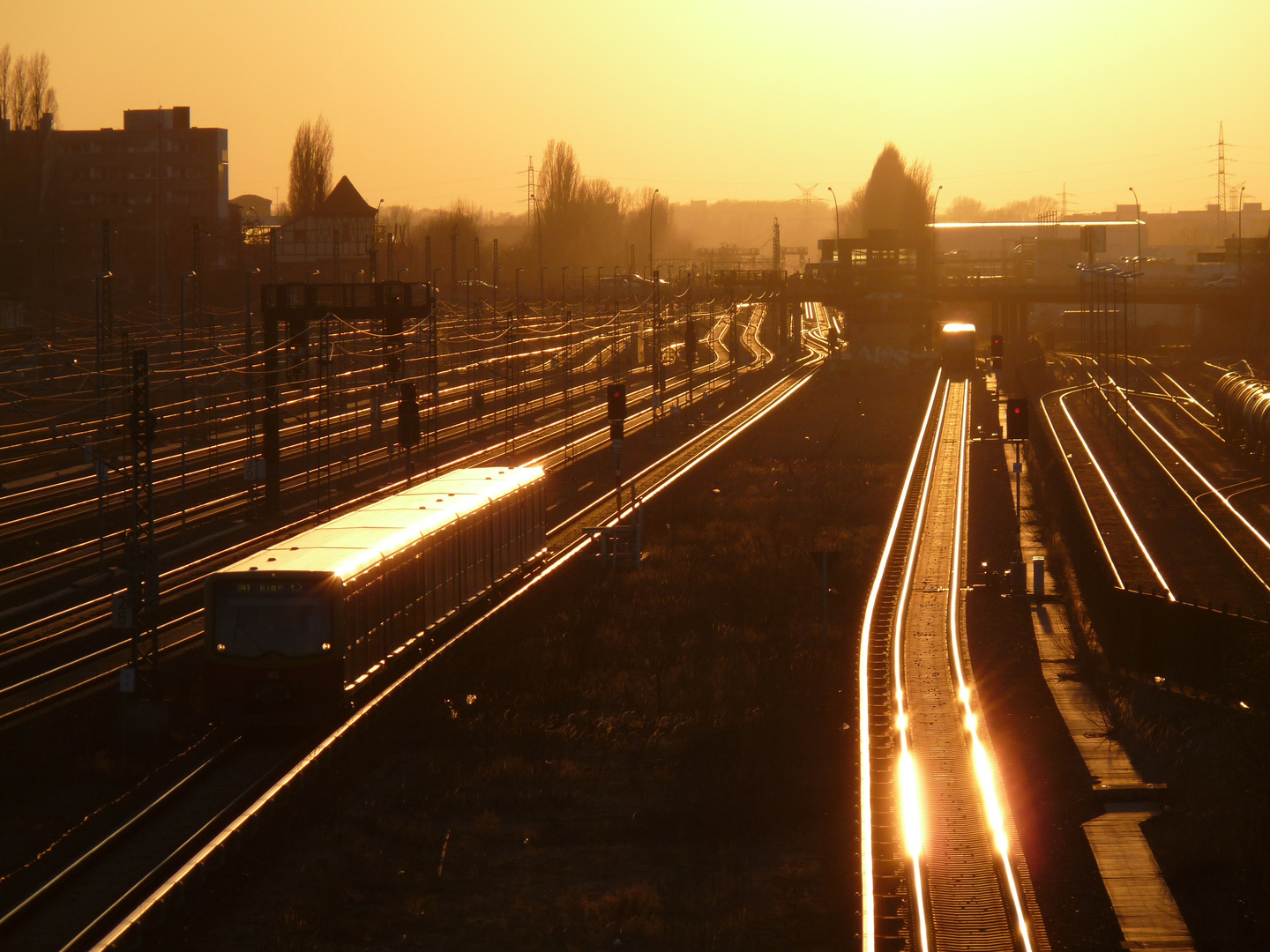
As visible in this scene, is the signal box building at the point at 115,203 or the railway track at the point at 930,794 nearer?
the railway track at the point at 930,794

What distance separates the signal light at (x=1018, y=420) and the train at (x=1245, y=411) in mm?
16737

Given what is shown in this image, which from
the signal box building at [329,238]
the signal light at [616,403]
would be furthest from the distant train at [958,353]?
the signal light at [616,403]

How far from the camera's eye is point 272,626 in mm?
14148

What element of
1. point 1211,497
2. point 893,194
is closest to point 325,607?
point 1211,497

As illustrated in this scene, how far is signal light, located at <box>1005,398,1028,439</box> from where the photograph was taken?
23.5m

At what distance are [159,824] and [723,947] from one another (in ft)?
18.1

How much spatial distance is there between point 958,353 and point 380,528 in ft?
204

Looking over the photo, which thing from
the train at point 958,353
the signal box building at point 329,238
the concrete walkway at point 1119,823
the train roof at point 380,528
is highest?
the signal box building at point 329,238

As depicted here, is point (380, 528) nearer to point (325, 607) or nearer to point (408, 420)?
point (325, 607)

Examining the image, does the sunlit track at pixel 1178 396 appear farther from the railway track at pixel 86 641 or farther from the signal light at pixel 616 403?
the railway track at pixel 86 641

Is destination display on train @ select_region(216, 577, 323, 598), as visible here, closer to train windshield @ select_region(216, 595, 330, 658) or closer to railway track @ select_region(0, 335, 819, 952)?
train windshield @ select_region(216, 595, 330, 658)

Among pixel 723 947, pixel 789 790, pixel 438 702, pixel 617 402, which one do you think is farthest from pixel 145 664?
pixel 617 402

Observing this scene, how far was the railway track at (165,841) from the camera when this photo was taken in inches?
386

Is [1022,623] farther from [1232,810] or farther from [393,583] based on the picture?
[393,583]
